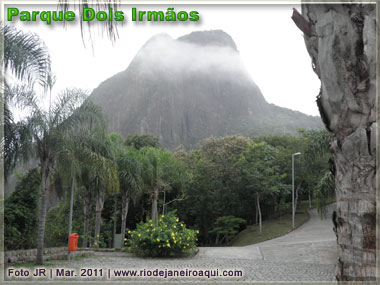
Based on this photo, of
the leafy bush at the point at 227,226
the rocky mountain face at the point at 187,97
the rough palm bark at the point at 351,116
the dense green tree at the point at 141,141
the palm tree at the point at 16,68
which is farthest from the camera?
the rocky mountain face at the point at 187,97

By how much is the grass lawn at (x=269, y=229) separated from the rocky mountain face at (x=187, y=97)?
38.5 meters

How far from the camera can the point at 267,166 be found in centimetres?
2978

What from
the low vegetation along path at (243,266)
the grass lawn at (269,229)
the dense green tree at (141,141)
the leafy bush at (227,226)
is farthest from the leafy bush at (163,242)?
the dense green tree at (141,141)

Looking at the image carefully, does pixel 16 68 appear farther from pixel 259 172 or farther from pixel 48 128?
pixel 259 172

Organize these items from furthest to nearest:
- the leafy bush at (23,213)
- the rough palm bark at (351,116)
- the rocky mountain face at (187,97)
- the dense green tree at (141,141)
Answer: the rocky mountain face at (187,97) → the dense green tree at (141,141) → the leafy bush at (23,213) → the rough palm bark at (351,116)

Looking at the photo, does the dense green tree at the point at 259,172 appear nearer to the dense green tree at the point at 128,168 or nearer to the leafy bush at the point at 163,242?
the dense green tree at the point at 128,168

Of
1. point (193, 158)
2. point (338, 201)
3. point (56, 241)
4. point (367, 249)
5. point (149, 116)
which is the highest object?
point (149, 116)

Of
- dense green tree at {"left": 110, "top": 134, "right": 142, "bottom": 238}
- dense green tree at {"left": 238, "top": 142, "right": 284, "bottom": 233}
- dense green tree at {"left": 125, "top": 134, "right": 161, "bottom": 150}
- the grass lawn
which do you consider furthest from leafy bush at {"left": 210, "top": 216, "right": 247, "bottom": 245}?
dense green tree at {"left": 125, "top": 134, "right": 161, "bottom": 150}

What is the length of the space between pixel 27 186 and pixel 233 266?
9.09 metres

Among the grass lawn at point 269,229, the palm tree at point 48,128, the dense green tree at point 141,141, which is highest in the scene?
the dense green tree at point 141,141

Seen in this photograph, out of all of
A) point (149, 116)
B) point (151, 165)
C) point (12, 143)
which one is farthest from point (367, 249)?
point (149, 116)

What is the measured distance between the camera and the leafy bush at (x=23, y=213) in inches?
518

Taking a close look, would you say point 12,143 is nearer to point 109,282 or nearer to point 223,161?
point 109,282

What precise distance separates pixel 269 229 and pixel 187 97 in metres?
62.5
